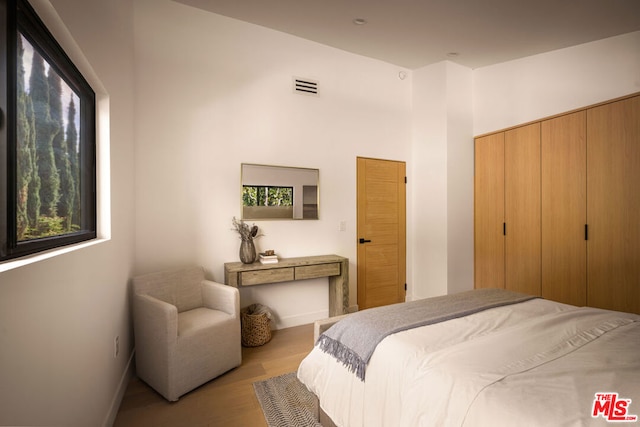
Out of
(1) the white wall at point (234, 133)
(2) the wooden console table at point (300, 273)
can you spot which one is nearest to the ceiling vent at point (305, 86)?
(1) the white wall at point (234, 133)

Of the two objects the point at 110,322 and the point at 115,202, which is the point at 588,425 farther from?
the point at 115,202

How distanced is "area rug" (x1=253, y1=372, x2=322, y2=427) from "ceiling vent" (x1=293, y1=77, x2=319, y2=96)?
116 inches

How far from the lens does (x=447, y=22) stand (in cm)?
303

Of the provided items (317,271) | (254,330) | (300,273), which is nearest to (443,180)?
(317,271)

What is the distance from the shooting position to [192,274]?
2664 mm

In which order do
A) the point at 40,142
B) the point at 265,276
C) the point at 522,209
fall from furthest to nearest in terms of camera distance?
the point at 522,209 → the point at 265,276 → the point at 40,142

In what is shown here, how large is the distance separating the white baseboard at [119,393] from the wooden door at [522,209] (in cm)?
399

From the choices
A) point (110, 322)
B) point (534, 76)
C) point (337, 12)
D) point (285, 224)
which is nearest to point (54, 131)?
point (110, 322)

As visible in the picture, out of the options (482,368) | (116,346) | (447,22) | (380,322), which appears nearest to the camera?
(482,368)

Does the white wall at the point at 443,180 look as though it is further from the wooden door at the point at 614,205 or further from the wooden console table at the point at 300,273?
the wooden console table at the point at 300,273

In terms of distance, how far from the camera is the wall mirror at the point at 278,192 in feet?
10.4

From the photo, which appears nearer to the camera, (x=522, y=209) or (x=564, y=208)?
(x=564, y=208)

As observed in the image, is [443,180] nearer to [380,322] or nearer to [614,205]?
[614,205]

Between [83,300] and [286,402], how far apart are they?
4.54 ft
